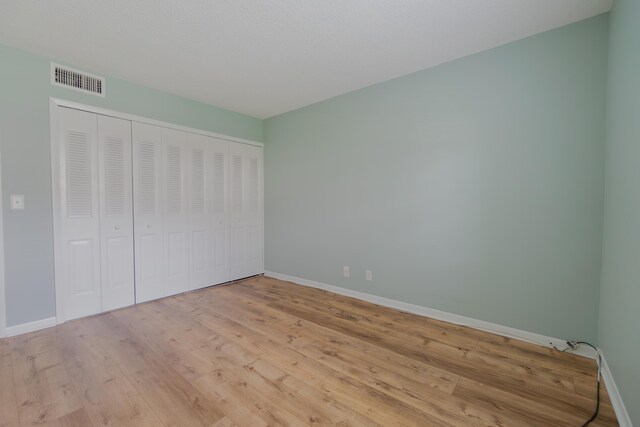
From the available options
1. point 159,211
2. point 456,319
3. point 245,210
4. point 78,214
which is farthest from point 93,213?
point 456,319

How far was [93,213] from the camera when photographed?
2723mm

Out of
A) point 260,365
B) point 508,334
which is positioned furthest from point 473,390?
point 260,365

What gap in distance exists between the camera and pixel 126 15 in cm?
192

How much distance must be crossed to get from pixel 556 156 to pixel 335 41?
199cm

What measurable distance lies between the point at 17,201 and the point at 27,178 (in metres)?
0.22

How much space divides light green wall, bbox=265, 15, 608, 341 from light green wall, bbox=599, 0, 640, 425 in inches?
6.3

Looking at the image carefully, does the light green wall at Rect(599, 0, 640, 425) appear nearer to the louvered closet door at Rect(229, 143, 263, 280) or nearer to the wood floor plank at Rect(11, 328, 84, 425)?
the wood floor plank at Rect(11, 328, 84, 425)

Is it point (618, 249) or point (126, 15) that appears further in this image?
point (126, 15)

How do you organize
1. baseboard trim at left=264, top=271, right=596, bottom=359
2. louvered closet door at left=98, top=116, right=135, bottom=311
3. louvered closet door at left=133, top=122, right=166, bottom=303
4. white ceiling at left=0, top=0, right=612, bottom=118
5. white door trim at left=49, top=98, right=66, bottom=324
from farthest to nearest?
louvered closet door at left=133, top=122, right=166, bottom=303 < louvered closet door at left=98, top=116, right=135, bottom=311 < white door trim at left=49, top=98, right=66, bottom=324 < baseboard trim at left=264, top=271, right=596, bottom=359 < white ceiling at left=0, top=0, right=612, bottom=118

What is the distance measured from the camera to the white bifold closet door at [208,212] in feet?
11.5

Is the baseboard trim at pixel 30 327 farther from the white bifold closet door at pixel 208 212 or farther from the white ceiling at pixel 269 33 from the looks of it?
the white ceiling at pixel 269 33

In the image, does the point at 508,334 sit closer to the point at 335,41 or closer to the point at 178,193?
the point at 335,41

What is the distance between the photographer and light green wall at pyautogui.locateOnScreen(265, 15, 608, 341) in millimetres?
2004

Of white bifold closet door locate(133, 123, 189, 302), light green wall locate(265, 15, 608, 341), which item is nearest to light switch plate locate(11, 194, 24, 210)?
white bifold closet door locate(133, 123, 189, 302)
